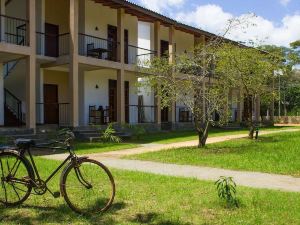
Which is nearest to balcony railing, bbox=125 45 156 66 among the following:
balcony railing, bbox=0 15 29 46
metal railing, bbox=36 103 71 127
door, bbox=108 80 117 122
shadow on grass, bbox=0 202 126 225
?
door, bbox=108 80 117 122

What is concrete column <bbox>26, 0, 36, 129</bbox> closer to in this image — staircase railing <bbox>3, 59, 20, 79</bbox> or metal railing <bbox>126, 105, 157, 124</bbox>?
staircase railing <bbox>3, 59, 20, 79</bbox>

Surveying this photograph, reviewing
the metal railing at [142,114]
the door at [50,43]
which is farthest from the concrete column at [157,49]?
the door at [50,43]

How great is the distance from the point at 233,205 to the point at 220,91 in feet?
31.3

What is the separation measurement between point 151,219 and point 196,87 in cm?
985

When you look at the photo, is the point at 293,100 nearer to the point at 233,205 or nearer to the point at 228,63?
the point at 228,63

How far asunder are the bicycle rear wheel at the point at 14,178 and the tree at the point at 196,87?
8.99 metres

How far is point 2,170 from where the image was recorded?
6164 mm

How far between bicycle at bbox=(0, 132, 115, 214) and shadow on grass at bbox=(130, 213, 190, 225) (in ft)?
1.58

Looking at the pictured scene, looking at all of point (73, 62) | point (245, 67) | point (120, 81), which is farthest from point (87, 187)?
point (120, 81)

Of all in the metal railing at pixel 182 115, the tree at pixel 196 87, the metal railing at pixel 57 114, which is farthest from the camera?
the metal railing at pixel 182 115

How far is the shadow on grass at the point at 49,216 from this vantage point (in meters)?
5.46

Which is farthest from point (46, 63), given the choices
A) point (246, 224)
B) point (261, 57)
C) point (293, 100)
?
point (293, 100)

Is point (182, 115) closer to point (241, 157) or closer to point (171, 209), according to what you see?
point (241, 157)

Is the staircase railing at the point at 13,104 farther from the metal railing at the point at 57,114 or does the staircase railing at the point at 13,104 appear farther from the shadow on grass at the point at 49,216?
the shadow on grass at the point at 49,216
